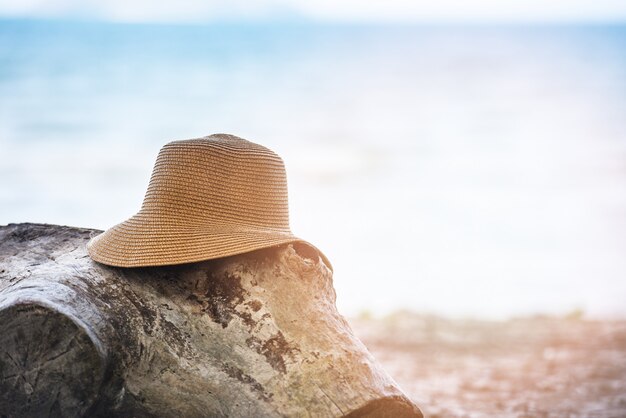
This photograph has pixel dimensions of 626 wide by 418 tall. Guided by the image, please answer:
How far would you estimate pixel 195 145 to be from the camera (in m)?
3.30

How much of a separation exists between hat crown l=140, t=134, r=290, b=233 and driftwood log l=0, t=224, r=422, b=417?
206 millimetres

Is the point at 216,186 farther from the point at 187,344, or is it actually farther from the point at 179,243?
the point at 187,344

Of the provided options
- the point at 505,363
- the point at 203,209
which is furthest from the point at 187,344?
the point at 505,363

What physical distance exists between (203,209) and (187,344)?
2.00ft

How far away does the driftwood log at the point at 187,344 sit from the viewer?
278cm

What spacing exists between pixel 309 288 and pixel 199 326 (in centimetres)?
51

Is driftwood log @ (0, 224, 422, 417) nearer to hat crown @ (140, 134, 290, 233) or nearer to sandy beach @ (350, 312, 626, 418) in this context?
hat crown @ (140, 134, 290, 233)

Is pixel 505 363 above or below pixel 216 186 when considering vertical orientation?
above

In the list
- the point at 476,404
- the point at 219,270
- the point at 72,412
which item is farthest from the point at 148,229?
the point at 476,404

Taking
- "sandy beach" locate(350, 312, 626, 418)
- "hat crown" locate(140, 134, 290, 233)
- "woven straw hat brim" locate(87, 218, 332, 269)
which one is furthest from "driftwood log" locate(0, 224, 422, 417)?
"sandy beach" locate(350, 312, 626, 418)

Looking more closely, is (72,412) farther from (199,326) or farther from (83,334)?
(199,326)

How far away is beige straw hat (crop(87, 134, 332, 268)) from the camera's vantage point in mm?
3098

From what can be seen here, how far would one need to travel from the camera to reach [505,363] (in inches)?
296

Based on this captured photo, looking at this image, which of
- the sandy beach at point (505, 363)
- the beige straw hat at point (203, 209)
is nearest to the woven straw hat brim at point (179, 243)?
the beige straw hat at point (203, 209)
